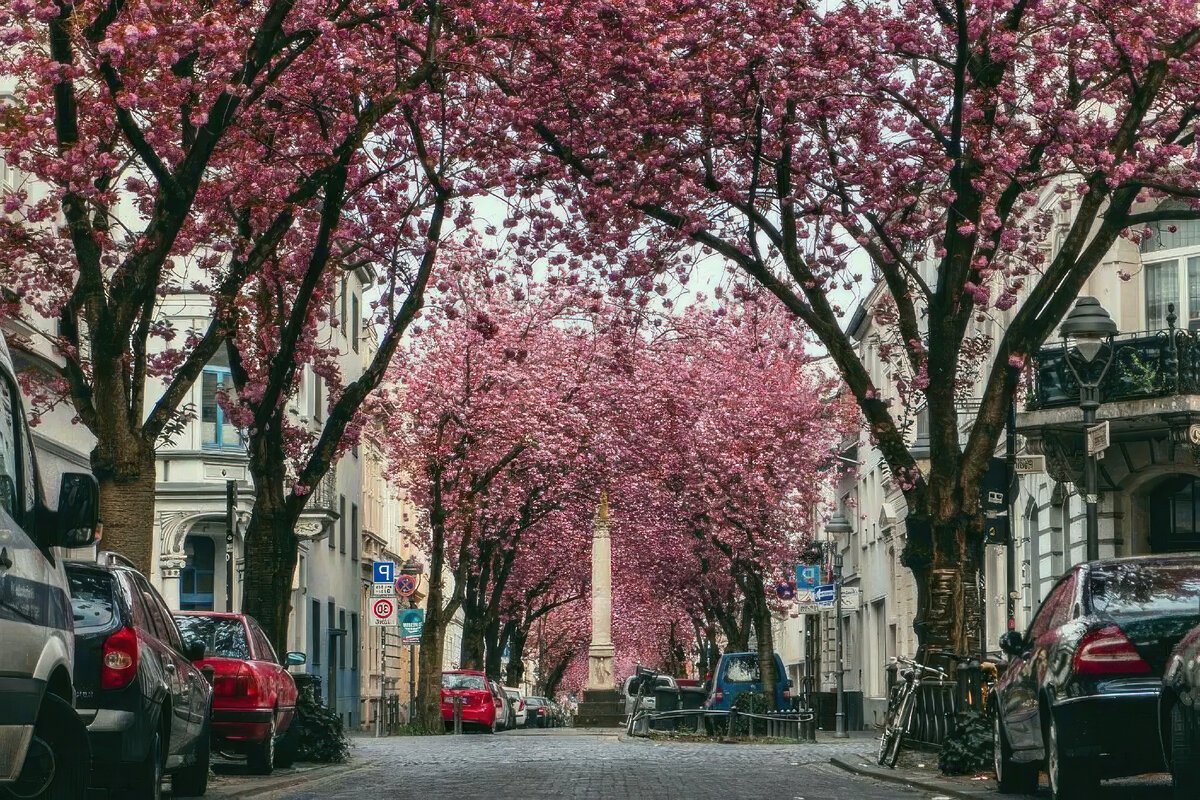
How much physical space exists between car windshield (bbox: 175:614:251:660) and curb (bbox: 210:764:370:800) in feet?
4.13

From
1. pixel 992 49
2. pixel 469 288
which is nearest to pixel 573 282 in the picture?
pixel 992 49

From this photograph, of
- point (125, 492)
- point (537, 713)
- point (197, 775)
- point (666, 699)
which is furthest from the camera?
point (537, 713)

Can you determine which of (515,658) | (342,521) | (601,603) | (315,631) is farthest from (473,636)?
(515,658)

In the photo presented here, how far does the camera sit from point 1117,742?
12.4m

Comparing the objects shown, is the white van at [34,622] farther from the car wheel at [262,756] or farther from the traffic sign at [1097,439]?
the traffic sign at [1097,439]

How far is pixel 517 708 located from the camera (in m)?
60.5

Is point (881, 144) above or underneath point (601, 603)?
above

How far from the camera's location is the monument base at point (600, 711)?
5556cm

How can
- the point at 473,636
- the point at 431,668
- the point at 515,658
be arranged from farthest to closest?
the point at 515,658 < the point at 473,636 < the point at 431,668

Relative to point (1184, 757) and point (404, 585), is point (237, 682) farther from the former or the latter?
point (404, 585)

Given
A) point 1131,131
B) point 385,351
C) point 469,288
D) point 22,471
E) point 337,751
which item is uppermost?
point 469,288

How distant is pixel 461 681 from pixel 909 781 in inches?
1188

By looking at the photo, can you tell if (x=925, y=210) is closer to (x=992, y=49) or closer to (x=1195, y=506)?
(x=992, y=49)

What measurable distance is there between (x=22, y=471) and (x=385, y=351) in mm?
15362
